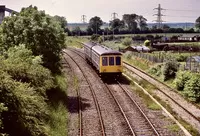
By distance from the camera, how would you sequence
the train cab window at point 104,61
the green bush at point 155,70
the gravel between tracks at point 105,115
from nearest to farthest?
the gravel between tracks at point 105,115 → the train cab window at point 104,61 → the green bush at point 155,70

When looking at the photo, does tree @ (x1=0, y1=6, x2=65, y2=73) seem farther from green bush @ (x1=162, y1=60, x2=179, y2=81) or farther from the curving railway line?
green bush @ (x1=162, y1=60, x2=179, y2=81)

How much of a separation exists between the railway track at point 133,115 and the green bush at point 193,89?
4578 mm

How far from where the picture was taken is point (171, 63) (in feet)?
106

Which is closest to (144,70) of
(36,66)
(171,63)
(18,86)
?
(171,63)

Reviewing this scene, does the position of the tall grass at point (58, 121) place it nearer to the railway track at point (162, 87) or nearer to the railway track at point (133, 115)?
the railway track at point (133, 115)

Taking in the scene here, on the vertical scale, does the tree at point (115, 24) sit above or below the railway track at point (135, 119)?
above

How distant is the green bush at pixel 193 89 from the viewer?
2480 cm

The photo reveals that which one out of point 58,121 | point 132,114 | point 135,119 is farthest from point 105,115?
point 58,121

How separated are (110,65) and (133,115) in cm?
1163

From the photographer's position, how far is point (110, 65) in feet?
105

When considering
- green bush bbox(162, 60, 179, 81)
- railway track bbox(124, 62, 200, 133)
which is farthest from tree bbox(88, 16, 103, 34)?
green bush bbox(162, 60, 179, 81)

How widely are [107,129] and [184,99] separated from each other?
9.38 m

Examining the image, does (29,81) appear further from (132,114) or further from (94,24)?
(94,24)

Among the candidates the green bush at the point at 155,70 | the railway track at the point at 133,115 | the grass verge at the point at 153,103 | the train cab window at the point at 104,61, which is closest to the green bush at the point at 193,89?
the grass verge at the point at 153,103
